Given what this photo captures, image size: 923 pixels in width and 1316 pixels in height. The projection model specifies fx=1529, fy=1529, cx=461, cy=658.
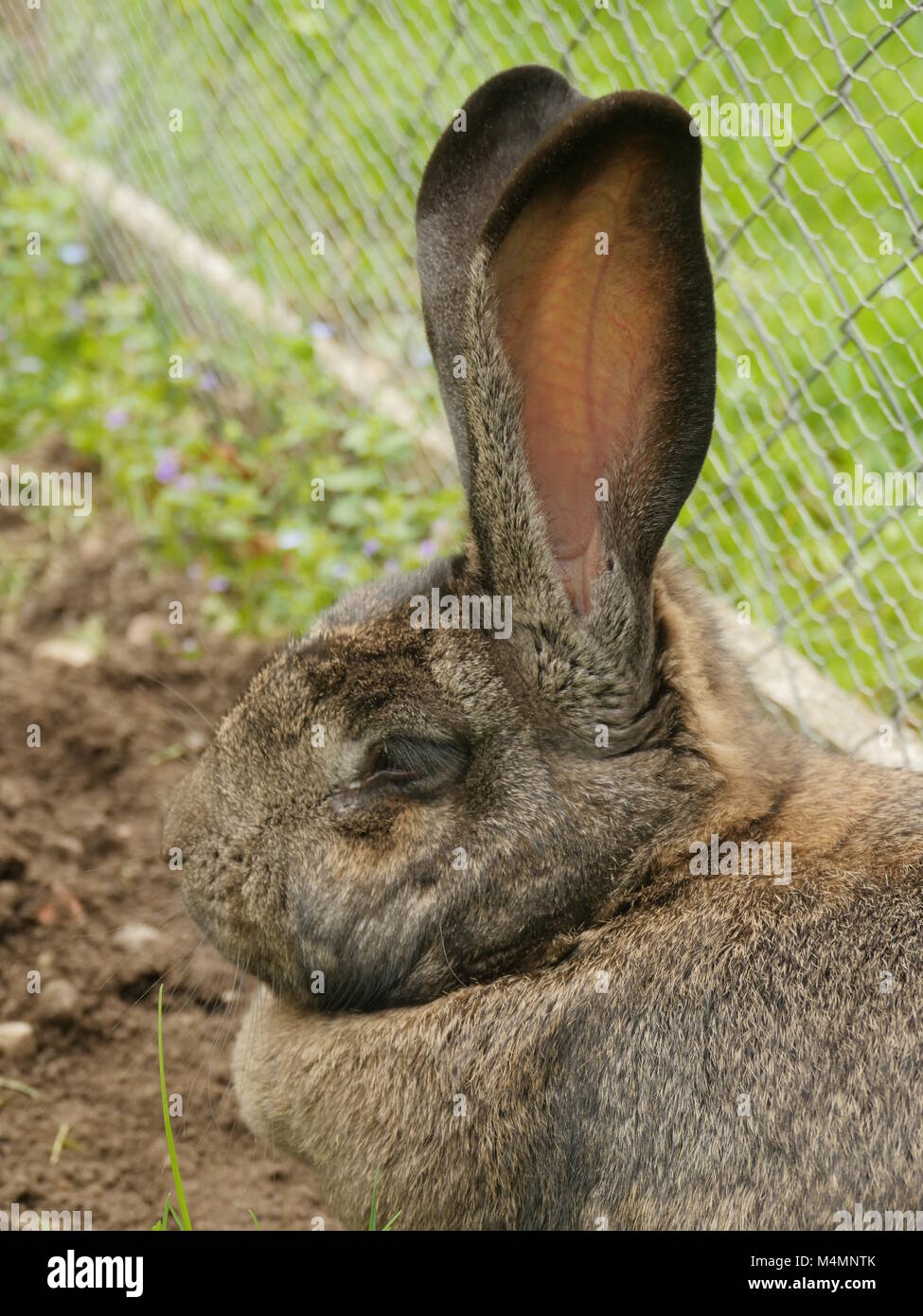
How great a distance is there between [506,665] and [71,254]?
13.9ft

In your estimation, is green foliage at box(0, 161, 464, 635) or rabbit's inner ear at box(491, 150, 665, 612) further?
green foliage at box(0, 161, 464, 635)

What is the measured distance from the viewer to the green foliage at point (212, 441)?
5047 mm

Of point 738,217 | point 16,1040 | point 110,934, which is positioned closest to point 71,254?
point 738,217

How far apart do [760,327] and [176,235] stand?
9.75 ft

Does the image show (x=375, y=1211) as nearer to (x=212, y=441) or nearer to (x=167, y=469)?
(x=167, y=469)

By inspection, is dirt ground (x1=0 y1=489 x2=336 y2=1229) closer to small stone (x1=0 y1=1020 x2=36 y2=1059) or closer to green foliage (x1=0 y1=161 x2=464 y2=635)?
small stone (x1=0 y1=1020 x2=36 y2=1059)

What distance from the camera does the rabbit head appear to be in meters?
2.61

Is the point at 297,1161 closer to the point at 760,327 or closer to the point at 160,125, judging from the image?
the point at 760,327

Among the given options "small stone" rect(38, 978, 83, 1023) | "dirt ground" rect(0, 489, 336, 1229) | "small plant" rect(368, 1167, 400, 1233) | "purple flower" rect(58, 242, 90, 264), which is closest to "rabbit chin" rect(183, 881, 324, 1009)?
"dirt ground" rect(0, 489, 336, 1229)

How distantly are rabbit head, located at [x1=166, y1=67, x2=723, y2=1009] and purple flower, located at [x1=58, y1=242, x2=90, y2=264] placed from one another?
3.59m

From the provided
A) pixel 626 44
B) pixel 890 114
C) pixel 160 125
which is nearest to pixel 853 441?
pixel 890 114

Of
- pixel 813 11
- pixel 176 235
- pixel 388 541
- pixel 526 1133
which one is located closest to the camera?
pixel 526 1133
